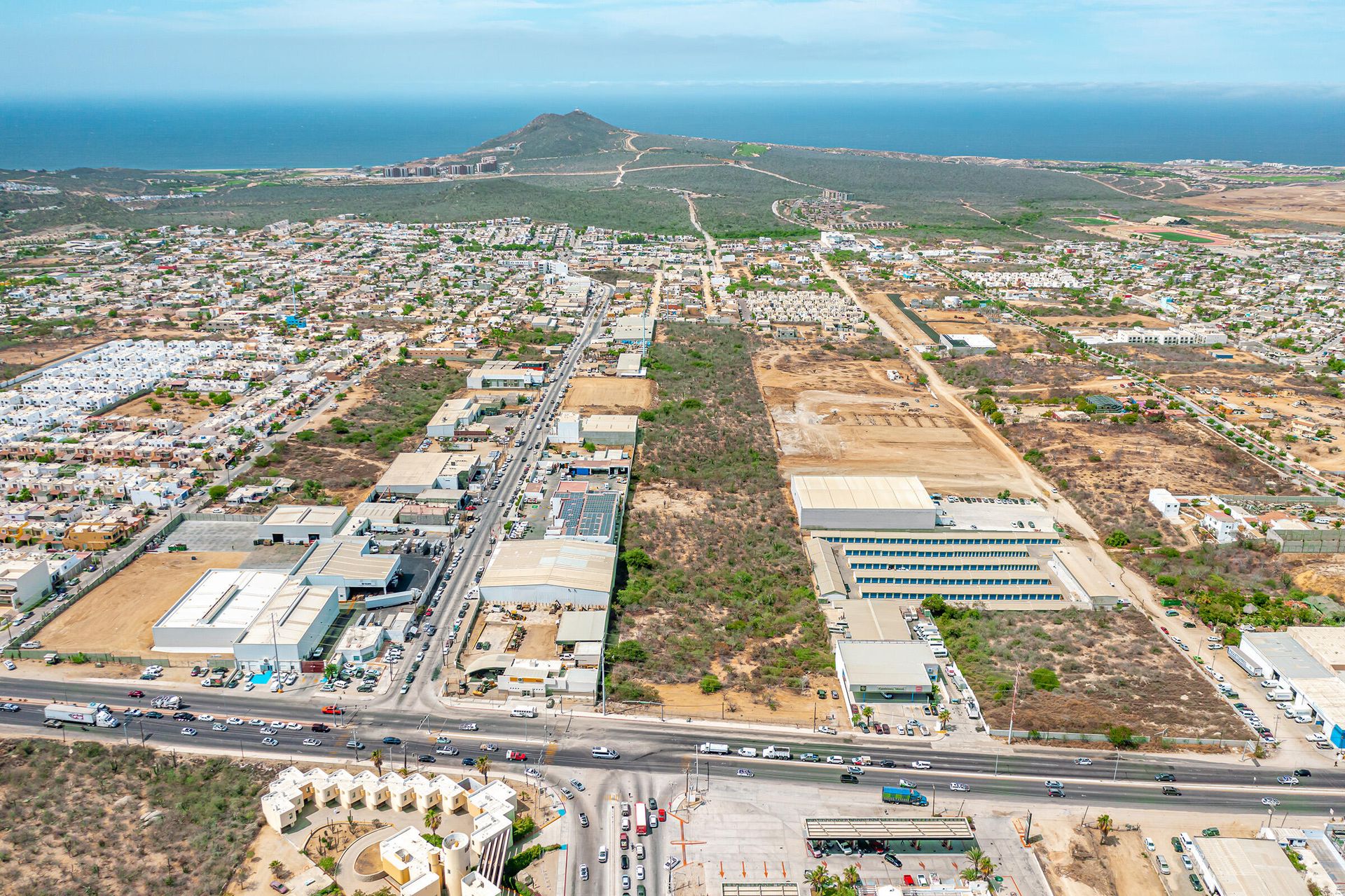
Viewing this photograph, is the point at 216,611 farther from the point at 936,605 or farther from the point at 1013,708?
the point at 1013,708

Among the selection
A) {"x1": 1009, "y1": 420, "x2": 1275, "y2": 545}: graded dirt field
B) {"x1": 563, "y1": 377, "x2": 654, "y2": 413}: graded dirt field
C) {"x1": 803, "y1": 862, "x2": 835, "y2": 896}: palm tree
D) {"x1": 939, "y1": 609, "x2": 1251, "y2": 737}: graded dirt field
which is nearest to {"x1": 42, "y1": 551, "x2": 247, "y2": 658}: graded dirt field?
{"x1": 803, "y1": 862, "x2": 835, "y2": 896}: palm tree

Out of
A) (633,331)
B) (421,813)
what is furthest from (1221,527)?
(633,331)

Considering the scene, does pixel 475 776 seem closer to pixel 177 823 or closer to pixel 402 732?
pixel 402 732

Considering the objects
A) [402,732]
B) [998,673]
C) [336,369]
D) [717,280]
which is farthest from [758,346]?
[402,732]

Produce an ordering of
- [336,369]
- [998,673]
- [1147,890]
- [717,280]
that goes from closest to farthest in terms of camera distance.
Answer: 1. [1147,890]
2. [998,673]
3. [336,369]
4. [717,280]

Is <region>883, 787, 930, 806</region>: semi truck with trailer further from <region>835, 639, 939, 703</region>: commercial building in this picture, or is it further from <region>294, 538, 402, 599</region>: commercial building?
<region>294, 538, 402, 599</region>: commercial building

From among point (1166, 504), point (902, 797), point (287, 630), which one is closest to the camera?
point (902, 797)

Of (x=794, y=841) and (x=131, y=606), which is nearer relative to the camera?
(x=794, y=841)
